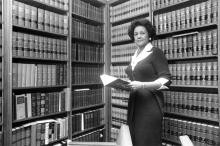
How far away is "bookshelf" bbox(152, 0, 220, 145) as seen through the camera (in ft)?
6.67

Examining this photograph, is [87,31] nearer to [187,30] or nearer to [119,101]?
[119,101]

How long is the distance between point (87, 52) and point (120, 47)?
1.66ft

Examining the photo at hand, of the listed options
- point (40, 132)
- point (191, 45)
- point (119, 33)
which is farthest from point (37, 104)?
point (191, 45)

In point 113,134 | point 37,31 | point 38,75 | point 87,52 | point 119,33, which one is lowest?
point 113,134

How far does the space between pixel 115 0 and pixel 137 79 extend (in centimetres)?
161

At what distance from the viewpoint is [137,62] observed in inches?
73.0

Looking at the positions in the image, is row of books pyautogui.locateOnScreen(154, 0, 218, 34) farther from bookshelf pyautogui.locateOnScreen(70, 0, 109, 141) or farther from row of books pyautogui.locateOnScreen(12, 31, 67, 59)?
row of books pyautogui.locateOnScreen(12, 31, 67, 59)

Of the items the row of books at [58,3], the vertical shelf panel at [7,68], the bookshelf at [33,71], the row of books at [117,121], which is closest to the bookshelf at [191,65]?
the row of books at [117,121]

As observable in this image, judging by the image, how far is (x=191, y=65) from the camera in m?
2.19

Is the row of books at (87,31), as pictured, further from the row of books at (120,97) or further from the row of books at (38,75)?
the row of books at (120,97)

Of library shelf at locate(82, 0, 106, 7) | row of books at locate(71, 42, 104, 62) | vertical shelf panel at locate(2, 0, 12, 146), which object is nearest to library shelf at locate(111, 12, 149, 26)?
library shelf at locate(82, 0, 106, 7)

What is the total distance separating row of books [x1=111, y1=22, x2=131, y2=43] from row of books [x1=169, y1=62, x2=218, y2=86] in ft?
2.85

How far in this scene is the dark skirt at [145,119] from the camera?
5.67 ft

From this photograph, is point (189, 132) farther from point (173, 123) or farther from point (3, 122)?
point (3, 122)
